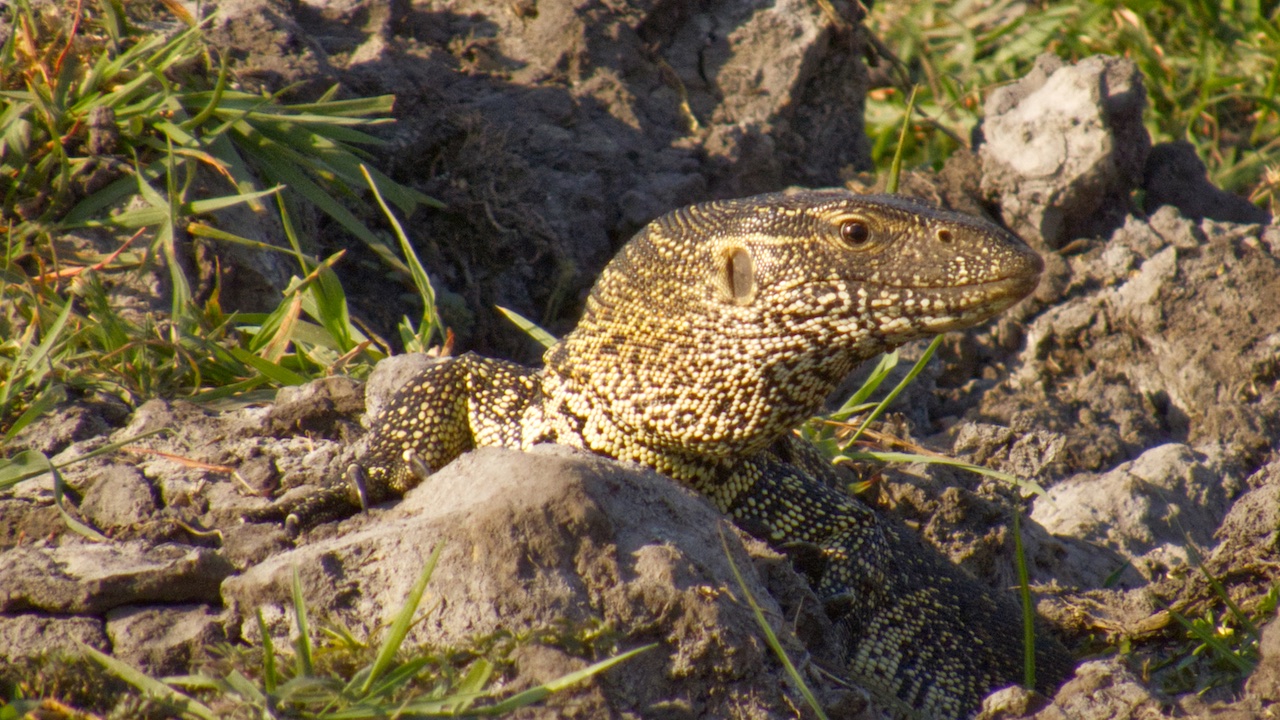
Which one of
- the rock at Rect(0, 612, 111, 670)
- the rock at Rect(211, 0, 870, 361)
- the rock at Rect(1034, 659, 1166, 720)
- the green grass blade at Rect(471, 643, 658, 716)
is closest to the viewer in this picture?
the green grass blade at Rect(471, 643, 658, 716)

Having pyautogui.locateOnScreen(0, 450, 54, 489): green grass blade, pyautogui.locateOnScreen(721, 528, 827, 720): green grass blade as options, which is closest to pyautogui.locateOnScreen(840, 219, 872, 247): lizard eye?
pyautogui.locateOnScreen(721, 528, 827, 720): green grass blade

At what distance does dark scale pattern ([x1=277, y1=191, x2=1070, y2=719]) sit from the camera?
3.29 m

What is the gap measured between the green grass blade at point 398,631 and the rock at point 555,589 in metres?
0.11

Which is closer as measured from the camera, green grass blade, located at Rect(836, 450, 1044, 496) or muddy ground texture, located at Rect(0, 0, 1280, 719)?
muddy ground texture, located at Rect(0, 0, 1280, 719)

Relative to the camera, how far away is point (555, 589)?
8.65ft

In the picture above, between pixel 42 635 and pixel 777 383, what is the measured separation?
1.86 metres

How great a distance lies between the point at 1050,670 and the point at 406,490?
200 centimetres

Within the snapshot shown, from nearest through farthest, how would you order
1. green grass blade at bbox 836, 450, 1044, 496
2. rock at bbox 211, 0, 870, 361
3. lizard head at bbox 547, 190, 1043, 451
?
1. lizard head at bbox 547, 190, 1043, 451
2. green grass blade at bbox 836, 450, 1044, 496
3. rock at bbox 211, 0, 870, 361

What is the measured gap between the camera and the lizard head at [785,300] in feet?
10.7

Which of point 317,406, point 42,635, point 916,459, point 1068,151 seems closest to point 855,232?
point 916,459

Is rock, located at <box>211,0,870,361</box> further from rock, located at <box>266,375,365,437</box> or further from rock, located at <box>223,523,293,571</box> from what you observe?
rock, located at <box>223,523,293,571</box>

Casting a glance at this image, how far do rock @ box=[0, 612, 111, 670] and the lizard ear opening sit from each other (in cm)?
177

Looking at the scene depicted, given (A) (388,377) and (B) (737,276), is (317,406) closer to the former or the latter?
(A) (388,377)

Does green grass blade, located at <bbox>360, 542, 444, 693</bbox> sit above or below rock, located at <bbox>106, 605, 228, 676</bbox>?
above
